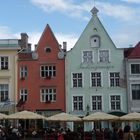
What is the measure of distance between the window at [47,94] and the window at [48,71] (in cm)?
166

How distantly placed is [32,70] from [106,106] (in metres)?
9.71

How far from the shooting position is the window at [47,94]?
5138cm

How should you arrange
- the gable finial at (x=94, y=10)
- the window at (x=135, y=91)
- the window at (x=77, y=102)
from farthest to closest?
the gable finial at (x=94, y=10), the window at (x=77, y=102), the window at (x=135, y=91)

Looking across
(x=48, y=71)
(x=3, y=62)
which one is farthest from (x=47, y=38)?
(x=3, y=62)

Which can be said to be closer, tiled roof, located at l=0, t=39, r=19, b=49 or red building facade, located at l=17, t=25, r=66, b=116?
red building facade, located at l=17, t=25, r=66, b=116

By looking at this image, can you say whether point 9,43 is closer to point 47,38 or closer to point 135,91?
point 47,38

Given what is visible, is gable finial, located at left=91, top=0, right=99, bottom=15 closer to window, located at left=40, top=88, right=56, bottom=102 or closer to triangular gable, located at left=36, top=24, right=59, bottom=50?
triangular gable, located at left=36, top=24, right=59, bottom=50

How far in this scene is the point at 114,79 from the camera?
50.9 meters

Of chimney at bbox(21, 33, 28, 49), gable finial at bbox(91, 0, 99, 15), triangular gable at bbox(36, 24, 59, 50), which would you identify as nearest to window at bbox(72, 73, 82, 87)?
triangular gable at bbox(36, 24, 59, 50)

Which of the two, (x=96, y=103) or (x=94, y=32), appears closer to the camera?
(x=96, y=103)

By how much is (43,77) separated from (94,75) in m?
5.99

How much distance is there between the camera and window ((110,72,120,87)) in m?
50.8

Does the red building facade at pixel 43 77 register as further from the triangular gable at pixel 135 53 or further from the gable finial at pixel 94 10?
the triangular gable at pixel 135 53

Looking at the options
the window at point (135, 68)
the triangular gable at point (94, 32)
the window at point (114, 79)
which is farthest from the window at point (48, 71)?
the window at point (135, 68)
